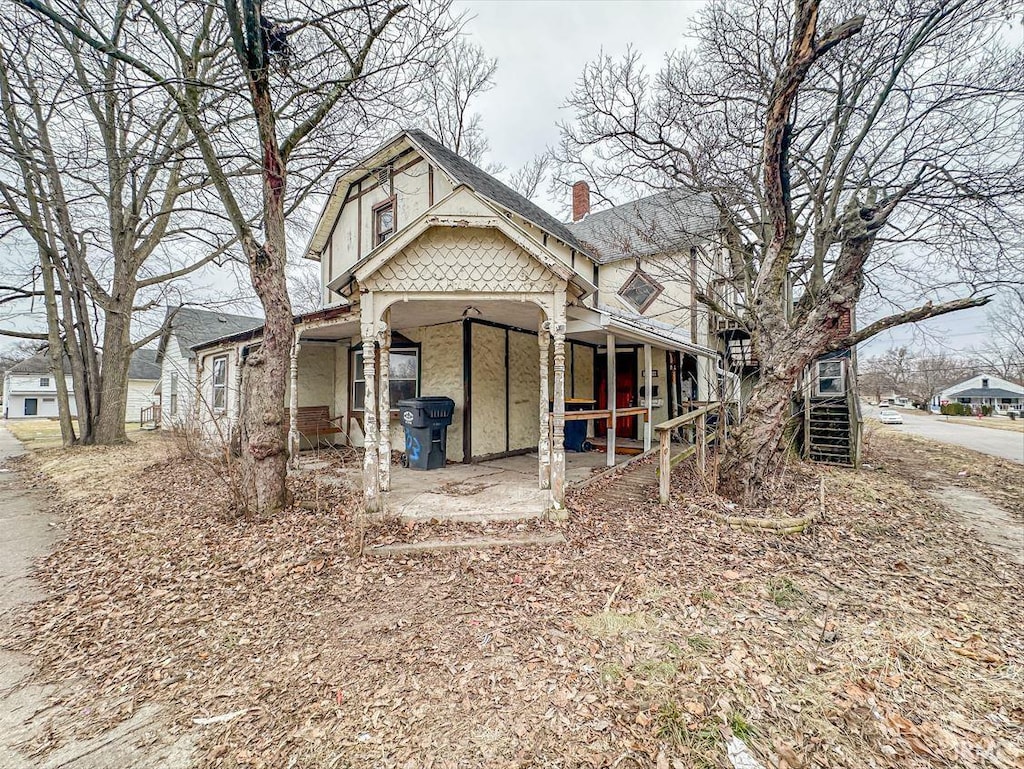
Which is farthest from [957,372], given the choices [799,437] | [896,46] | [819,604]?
[819,604]

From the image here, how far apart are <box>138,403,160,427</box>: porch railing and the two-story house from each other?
21.3 feet

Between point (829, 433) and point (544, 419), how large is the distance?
34.7ft

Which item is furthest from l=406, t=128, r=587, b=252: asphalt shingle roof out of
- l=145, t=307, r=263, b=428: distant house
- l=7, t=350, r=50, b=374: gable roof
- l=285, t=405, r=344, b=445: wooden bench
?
l=7, t=350, r=50, b=374: gable roof

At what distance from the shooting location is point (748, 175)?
8.61 meters

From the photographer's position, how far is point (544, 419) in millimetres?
5402

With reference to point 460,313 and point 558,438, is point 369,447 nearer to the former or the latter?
point 558,438

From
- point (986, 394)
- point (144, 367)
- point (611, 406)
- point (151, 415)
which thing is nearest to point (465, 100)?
point (611, 406)

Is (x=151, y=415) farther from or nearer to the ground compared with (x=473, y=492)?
farther from the ground

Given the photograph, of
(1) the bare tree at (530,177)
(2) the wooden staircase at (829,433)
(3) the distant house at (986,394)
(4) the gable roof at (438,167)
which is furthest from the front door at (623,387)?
(3) the distant house at (986,394)

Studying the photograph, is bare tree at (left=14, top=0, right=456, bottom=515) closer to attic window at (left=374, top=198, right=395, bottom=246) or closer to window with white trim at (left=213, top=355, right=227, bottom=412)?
attic window at (left=374, top=198, right=395, bottom=246)

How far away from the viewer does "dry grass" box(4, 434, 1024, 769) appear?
2.25 m

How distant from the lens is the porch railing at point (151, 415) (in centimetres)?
1809

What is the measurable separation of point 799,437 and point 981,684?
10.8 metres

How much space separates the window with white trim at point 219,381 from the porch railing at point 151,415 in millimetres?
6974
